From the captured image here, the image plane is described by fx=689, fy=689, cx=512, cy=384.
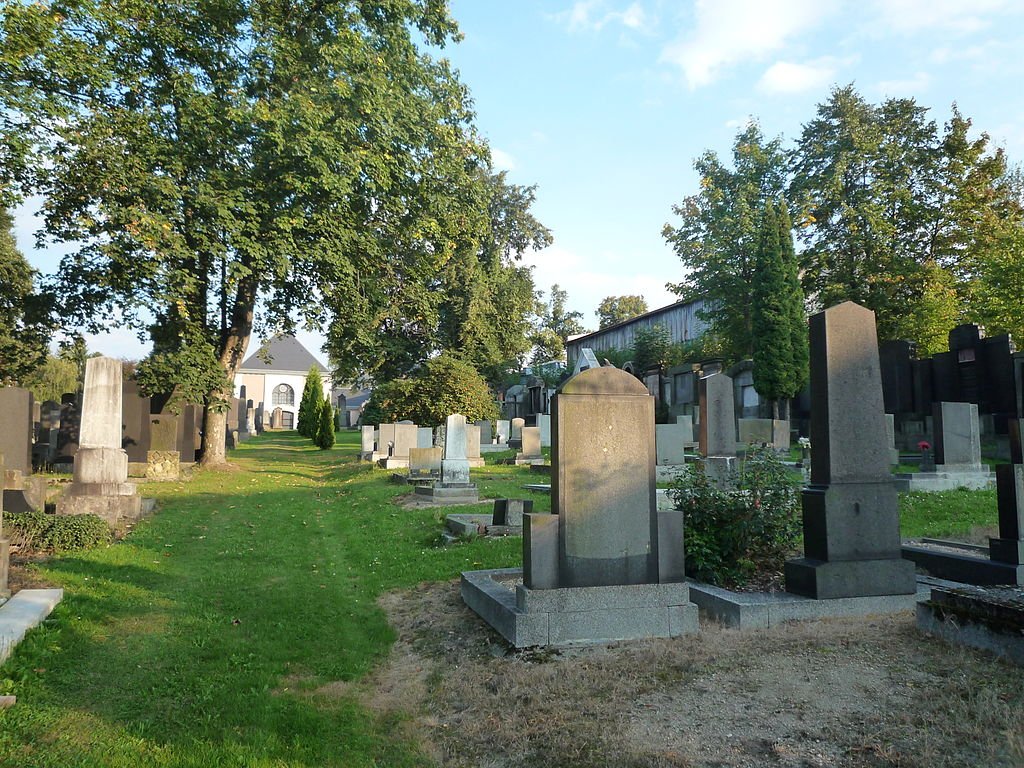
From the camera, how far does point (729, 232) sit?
32938 mm

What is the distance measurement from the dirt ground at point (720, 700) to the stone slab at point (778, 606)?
0.62 ft

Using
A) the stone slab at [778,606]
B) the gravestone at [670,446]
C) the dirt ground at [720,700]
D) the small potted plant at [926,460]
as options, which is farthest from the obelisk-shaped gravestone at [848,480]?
the gravestone at [670,446]

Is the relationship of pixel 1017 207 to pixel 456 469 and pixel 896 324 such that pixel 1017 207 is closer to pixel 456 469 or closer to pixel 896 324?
pixel 896 324

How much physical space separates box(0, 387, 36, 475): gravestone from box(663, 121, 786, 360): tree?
89.1ft

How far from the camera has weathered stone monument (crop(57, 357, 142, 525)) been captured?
11.5m

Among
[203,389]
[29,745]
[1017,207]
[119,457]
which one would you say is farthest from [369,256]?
[1017,207]

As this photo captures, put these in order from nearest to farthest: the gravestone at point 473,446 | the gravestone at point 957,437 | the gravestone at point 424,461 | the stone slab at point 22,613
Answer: the stone slab at point 22,613 → the gravestone at point 957,437 → the gravestone at point 424,461 → the gravestone at point 473,446

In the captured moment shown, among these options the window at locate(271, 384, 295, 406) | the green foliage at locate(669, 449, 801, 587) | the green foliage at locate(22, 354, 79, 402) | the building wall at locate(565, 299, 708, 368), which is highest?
the building wall at locate(565, 299, 708, 368)

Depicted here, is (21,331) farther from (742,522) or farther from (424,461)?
(742,522)

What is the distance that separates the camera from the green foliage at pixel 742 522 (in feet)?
21.0

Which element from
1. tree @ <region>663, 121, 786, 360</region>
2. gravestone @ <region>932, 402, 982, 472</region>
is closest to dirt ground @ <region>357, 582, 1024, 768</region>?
gravestone @ <region>932, 402, 982, 472</region>

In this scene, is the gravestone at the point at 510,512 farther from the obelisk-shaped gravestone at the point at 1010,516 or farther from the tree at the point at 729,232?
the tree at the point at 729,232

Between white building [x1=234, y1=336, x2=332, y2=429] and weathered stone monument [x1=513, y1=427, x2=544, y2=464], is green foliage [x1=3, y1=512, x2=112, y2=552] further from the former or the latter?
white building [x1=234, y1=336, x2=332, y2=429]

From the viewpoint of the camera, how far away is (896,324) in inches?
1106
